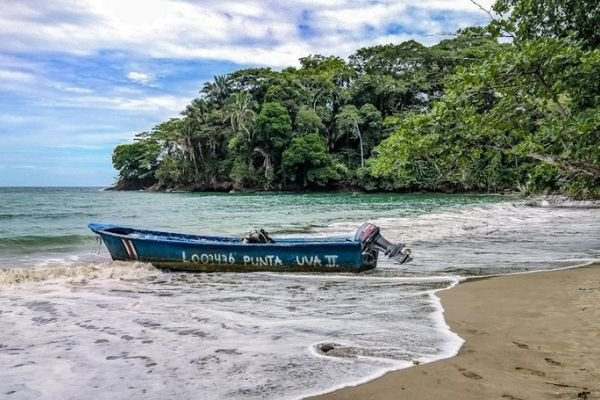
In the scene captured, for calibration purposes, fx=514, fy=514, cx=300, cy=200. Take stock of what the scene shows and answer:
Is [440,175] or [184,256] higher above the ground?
[440,175]

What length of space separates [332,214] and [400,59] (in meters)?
34.4

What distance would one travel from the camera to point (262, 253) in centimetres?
1008

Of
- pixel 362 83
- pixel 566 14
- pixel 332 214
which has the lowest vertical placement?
pixel 332 214

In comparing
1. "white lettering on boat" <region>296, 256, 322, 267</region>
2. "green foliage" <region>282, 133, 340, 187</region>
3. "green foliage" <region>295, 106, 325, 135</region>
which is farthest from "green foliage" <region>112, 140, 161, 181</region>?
"white lettering on boat" <region>296, 256, 322, 267</region>

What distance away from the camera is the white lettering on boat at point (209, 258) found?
10203 mm

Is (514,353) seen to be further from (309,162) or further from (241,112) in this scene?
(241,112)

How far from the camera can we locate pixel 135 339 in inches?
208

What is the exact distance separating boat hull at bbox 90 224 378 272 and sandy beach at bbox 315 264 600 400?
2933 mm

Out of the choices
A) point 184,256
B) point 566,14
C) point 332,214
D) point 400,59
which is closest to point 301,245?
point 184,256

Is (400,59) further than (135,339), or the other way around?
(400,59)

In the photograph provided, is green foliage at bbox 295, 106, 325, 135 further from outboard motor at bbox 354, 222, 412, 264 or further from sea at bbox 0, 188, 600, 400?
outboard motor at bbox 354, 222, 412, 264

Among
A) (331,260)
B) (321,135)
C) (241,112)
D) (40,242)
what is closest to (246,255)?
(331,260)

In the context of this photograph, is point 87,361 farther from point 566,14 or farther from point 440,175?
point 566,14

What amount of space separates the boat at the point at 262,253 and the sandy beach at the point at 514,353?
288cm
